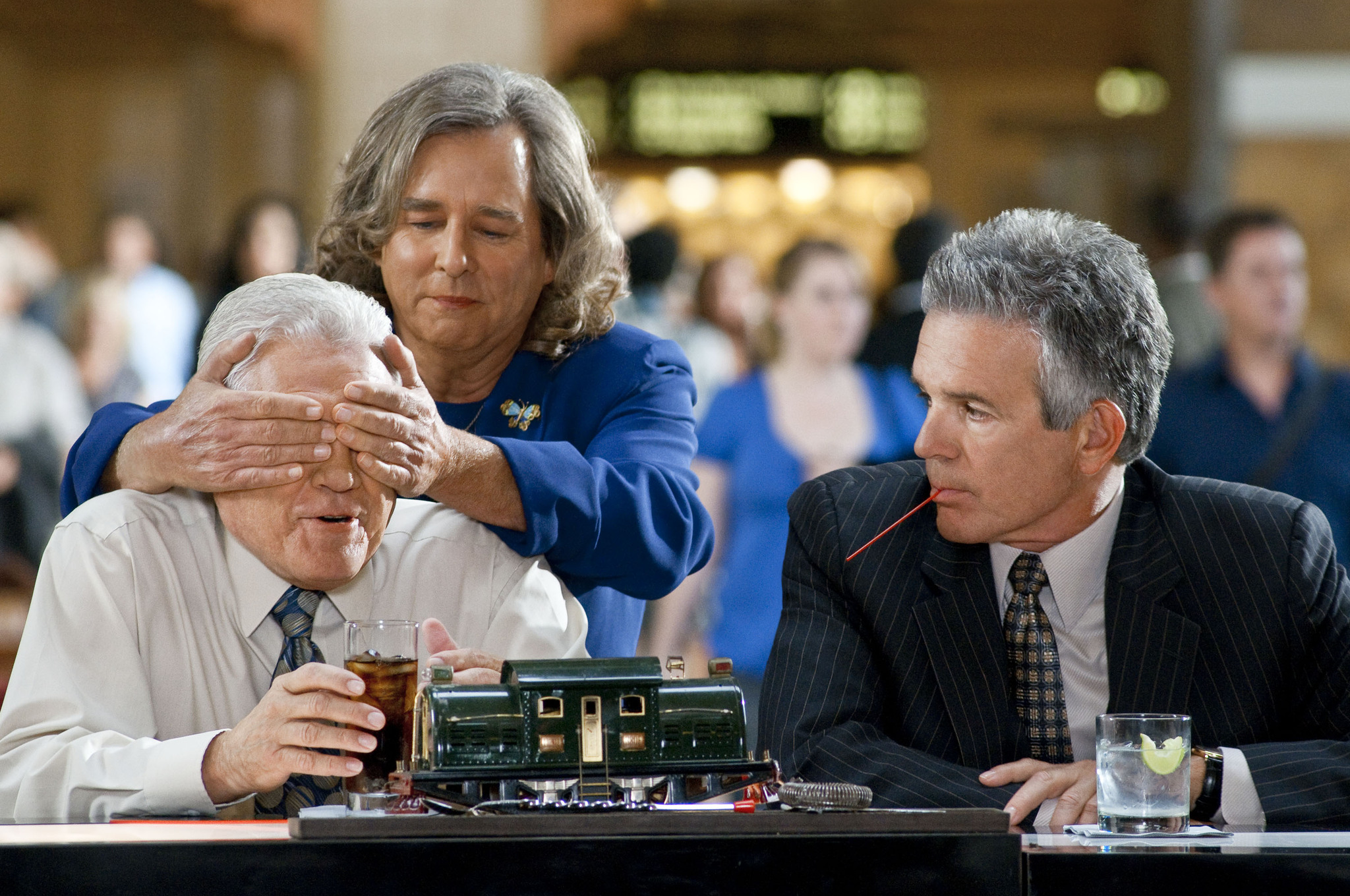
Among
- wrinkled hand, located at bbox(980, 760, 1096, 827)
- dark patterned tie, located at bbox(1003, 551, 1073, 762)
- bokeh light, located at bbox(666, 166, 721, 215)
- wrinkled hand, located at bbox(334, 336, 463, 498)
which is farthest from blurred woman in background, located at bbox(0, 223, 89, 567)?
bokeh light, located at bbox(666, 166, 721, 215)

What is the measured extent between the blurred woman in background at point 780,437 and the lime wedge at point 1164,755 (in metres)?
2.77

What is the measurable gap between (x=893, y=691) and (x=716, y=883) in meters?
0.90

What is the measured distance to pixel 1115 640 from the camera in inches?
90.4

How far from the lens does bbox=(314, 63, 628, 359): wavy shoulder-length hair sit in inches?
97.9

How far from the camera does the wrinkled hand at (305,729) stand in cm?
175

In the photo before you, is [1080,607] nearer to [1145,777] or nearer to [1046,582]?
[1046,582]

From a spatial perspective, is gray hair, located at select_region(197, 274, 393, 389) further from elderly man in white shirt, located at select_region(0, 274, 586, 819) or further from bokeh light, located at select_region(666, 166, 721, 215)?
bokeh light, located at select_region(666, 166, 721, 215)

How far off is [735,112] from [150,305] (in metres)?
6.19

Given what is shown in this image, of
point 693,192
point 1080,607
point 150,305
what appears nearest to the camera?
point 1080,607

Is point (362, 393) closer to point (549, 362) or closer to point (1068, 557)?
point (549, 362)

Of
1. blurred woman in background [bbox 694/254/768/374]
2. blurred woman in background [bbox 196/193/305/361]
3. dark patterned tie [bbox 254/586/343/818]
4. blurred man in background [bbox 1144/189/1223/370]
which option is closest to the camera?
dark patterned tie [bbox 254/586/343/818]

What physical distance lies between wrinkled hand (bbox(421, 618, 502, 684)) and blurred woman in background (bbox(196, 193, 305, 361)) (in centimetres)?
416

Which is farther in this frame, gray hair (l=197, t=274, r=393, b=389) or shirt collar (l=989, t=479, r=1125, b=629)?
shirt collar (l=989, t=479, r=1125, b=629)

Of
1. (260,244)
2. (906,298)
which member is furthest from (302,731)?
(260,244)
